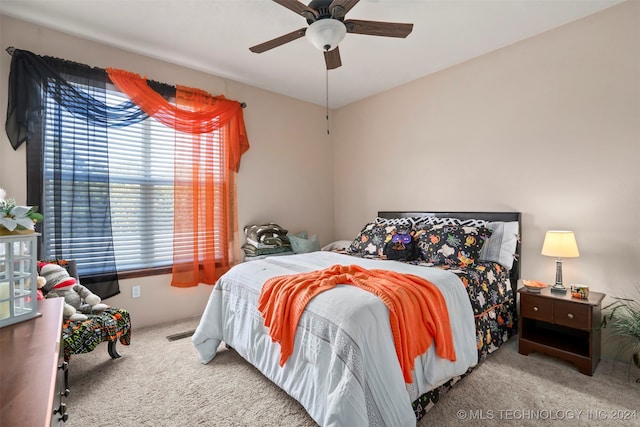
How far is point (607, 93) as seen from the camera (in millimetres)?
2422

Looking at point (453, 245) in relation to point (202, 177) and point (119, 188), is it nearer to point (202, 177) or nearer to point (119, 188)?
point (202, 177)

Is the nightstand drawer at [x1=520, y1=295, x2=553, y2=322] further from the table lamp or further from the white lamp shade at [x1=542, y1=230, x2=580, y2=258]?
the white lamp shade at [x1=542, y1=230, x2=580, y2=258]

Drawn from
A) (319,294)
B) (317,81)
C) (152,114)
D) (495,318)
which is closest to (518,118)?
(495,318)

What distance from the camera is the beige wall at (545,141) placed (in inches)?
92.8

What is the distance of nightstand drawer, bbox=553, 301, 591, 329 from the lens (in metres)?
2.17

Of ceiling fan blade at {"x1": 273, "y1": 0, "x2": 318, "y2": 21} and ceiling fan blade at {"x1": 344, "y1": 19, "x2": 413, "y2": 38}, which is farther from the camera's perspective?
ceiling fan blade at {"x1": 344, "y1": 19, "x2": 413, "y2": 38}

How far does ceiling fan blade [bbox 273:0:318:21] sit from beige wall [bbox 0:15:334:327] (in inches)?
77.5

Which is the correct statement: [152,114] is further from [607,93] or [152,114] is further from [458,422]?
[607,93]

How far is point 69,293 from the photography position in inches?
89.8

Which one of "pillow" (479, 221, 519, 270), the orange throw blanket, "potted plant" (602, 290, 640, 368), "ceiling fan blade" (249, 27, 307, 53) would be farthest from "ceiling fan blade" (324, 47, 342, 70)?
"potted plant" (602, 290, 640, 368)

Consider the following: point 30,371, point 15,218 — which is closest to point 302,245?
point 15,218

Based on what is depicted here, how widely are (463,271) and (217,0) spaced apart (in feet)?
9.01

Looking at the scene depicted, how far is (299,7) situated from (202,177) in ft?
6.92

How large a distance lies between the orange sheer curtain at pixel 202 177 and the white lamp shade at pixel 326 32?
183 centimetres
